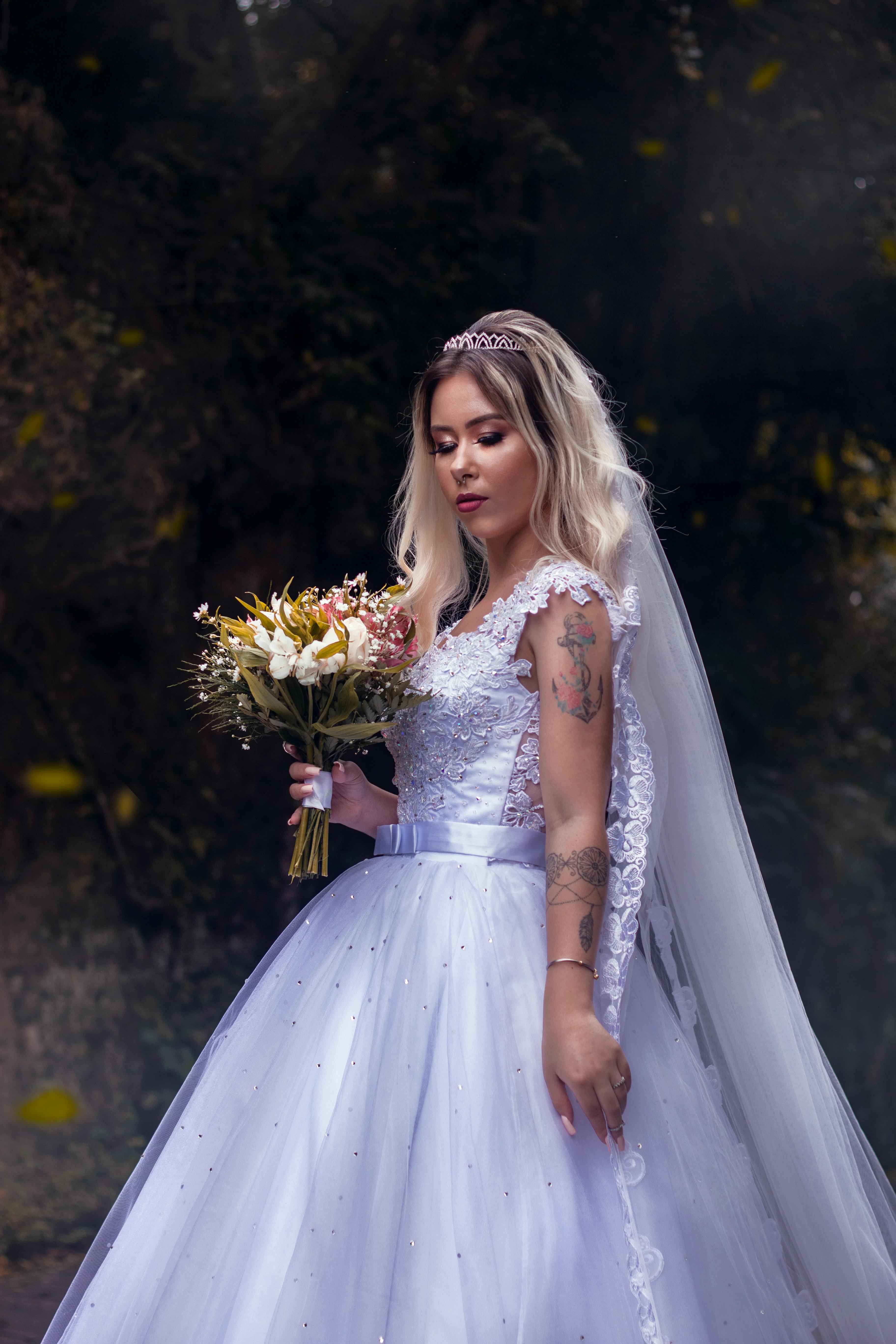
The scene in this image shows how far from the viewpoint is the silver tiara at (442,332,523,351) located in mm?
1634

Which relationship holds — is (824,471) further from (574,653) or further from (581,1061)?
(581,1061)

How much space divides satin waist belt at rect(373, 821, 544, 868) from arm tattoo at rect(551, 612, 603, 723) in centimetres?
20

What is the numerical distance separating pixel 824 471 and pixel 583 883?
104 inches

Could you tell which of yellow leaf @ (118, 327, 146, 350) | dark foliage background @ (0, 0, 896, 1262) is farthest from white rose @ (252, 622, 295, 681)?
yellow leaf @ (118, 327, 146, 350)

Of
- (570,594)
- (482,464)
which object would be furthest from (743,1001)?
(482,464)

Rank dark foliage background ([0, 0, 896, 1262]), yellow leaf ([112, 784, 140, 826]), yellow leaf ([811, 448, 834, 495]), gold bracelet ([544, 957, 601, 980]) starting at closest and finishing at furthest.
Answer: gold bracelet ([544, 957, 601, 980]) < dark foliage background ([0, 0, 896, 1262]) < yellow leaf ([112, 784, 140, 826]) < yellow leaf ([811, 448, 834, 495])

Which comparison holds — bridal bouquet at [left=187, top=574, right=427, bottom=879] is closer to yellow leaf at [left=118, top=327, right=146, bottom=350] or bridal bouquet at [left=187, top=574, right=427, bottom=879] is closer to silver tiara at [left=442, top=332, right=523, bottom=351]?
silver tiara at [left=442, top=332, right=523, bottom=351]

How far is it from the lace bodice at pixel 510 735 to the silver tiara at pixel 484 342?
0.34 metres

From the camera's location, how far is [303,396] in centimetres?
357

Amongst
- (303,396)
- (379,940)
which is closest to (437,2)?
(303,396)

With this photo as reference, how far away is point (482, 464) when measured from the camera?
1596 mm

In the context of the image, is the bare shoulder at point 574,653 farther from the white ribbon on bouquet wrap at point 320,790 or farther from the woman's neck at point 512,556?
the white ribbon on bouquet wrap at point 320,790

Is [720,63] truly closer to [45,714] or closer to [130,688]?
[130,688]

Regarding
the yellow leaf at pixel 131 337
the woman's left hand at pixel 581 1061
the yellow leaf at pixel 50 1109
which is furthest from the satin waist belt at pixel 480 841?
the yellow leaf at pixel 131 337
